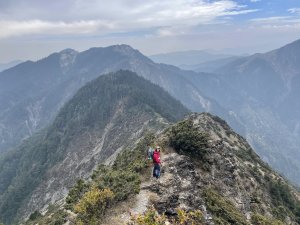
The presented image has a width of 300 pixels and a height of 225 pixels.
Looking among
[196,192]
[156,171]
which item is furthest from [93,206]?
[196,192]

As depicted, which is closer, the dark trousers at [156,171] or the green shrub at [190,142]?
the dark trousers at [156,171]

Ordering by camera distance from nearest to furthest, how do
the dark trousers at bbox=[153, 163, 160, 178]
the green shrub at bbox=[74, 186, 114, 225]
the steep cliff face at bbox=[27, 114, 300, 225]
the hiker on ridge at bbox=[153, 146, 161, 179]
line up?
1. the green shrub at bbox=[74, 186, 114, 225]
2. the steep cliff face at bbox=[27, 114, 300, 225]
3. the hiker on ridge at bbox=[153, 146, 161, 179]
4. the dark trousers at bbox=[153, 163, 160, 178]

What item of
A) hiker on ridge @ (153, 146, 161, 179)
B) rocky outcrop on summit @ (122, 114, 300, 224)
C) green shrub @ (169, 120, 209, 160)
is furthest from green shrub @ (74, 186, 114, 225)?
green shrub @ (169, 120, 209, 160)

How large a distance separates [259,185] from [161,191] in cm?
3577

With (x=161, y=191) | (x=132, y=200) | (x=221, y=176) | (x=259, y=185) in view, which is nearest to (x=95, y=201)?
(x=132, y=200)

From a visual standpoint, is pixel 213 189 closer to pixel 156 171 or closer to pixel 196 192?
pixel 196 192

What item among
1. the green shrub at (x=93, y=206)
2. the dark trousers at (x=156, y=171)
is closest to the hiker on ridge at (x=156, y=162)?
the dark trousers at (x=156, y=171)

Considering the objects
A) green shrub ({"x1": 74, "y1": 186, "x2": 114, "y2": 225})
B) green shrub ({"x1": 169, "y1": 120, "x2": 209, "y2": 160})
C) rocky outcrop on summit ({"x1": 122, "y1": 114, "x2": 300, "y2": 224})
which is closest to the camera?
green shrub ({"x1": 74, "y1": 186, "x2": 114, "y2": 225})

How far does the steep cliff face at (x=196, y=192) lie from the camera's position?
34.8 metres

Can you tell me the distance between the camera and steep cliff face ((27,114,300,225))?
1371 inches

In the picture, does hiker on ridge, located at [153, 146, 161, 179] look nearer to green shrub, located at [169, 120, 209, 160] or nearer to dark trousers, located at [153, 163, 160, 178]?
dark trousers, located at [153, 163, 160, 178]

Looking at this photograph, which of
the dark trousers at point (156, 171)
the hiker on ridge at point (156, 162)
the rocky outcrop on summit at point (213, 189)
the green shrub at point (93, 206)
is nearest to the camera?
the green shrub at point (93, 206)

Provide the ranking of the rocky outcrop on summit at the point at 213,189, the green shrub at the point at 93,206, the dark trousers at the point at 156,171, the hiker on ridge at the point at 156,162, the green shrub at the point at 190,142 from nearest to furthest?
the green shrub at the point at 93,206
the rocky outcrop on summit at the point at 213,189
the hiker on ridge at the point at 156,162
the dark trousers at the point at 156,171
the green shrub at the point at 190,142

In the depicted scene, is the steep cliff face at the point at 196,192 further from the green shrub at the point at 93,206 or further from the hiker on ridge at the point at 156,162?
the hiker on ridge at the point at 156,162
